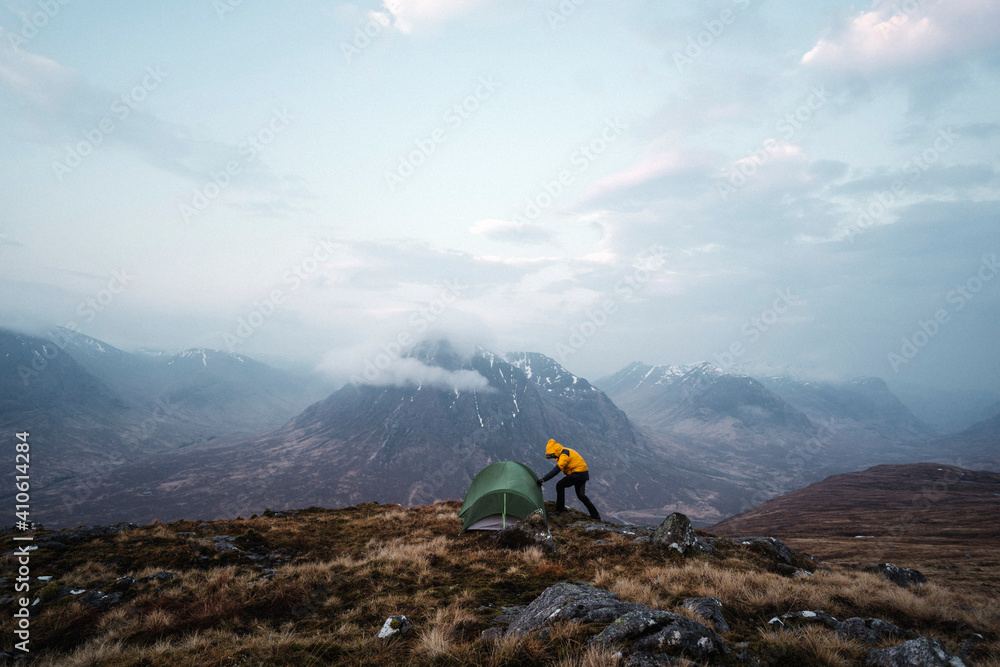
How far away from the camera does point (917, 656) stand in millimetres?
4793

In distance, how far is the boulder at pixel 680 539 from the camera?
44.9 ft

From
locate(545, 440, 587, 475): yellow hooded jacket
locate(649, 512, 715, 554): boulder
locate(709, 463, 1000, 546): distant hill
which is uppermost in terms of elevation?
locate(545, 440, 587, 475): yellow hooded jacket

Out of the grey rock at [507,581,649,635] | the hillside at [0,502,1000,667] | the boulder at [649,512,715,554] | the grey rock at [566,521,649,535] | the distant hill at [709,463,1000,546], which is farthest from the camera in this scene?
the distant hill at [709,463,1000,546]

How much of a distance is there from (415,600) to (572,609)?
4.75 metres

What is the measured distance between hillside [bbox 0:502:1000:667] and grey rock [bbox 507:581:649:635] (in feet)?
0.24

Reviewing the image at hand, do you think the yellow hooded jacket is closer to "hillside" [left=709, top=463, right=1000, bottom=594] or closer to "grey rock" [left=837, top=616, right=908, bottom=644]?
"grey rock" [left=837, top=616, right=908, bottom=644]

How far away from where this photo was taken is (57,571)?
38.4 feet

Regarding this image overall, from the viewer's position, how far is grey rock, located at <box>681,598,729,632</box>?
677cm

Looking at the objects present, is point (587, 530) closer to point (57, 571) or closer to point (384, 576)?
point (384, 576)

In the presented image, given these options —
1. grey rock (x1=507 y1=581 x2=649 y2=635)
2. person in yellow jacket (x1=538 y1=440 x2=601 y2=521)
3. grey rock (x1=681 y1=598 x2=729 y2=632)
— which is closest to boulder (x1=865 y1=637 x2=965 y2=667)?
grey rock (x1=681 y1=598 x2=729 y2=632)

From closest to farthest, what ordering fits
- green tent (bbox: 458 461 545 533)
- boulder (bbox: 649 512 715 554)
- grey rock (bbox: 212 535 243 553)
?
boulder (bbox: 649 512 715 554) < grey rock (bbox: 212 535 243 553) < green tent (bbox: 458 461 545 533)

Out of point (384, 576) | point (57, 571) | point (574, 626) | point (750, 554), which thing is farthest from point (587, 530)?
point (57, 571)

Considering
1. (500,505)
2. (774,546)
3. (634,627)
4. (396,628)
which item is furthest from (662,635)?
(774,546)

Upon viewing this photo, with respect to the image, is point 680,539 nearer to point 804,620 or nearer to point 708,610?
point 804,620
